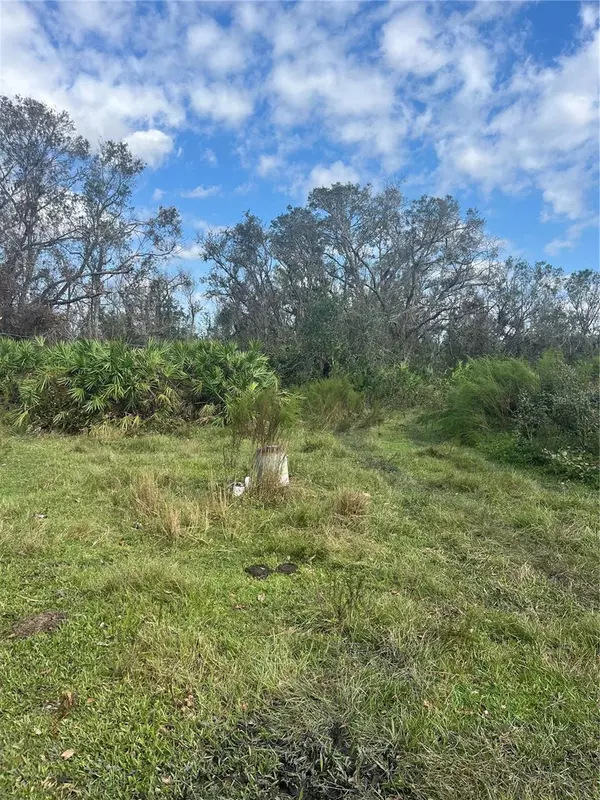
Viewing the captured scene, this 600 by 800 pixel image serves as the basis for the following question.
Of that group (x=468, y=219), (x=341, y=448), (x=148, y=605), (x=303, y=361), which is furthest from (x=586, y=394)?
(x=468, y=219)

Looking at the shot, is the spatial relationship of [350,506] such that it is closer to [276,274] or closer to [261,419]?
[261,419]

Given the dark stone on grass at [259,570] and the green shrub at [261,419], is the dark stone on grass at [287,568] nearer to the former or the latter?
the dark stone on grass at [259,570]

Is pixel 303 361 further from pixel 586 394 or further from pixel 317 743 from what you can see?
pixel 317 743

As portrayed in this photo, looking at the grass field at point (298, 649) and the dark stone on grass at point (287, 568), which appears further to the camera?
the dark stone on grass at point (287, 568)

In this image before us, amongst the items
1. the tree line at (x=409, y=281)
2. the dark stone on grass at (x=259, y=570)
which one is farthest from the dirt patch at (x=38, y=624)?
the tree line at (x=409, y=281)

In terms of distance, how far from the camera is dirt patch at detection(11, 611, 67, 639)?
253 cm

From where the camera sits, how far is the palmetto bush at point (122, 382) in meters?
9.40

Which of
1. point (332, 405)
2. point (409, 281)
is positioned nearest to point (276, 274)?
point (409, 281)

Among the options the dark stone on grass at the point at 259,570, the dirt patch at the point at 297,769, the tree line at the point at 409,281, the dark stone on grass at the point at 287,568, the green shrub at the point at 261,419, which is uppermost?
the tree line at the point at 409,281

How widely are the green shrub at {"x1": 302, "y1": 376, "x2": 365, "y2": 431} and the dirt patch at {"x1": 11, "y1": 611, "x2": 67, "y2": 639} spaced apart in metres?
7.48

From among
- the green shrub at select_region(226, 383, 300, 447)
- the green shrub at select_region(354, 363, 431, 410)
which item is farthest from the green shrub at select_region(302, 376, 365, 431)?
the green shrub at select_region(226, 383, 300, 447)

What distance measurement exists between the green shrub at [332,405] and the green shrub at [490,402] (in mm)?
2182

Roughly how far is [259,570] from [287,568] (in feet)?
0.62

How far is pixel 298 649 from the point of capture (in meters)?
2.41
